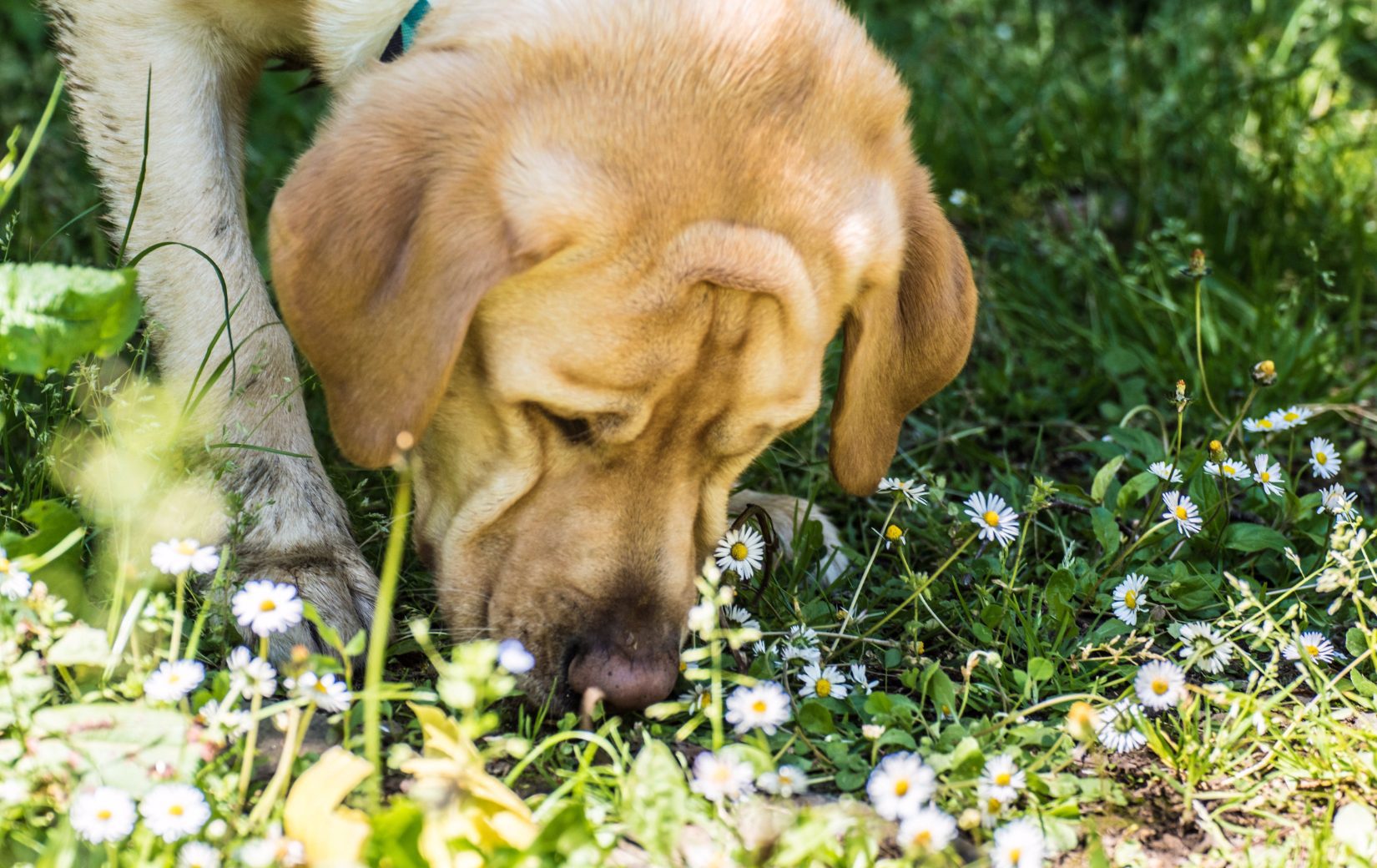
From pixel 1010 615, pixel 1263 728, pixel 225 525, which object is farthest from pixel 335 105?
pixel 1263 728

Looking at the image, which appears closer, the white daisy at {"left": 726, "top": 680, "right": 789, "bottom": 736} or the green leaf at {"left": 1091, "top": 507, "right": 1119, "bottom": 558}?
the white daisy at {"left": 726, "top": 680, "right": 789, "bottom": 736}

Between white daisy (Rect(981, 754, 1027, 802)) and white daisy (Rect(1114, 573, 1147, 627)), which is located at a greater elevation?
white daisy (Rect(981, 754, 1027, 802))

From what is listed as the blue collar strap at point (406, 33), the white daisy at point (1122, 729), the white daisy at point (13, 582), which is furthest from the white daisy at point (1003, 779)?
the blue collar strap at point (406, 33)

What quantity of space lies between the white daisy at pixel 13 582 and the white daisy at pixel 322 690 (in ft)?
1.52

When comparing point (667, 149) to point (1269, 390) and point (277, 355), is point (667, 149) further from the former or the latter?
point (1269, 390)

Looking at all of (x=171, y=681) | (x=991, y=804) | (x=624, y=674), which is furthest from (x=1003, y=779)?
(x=171, y=681)

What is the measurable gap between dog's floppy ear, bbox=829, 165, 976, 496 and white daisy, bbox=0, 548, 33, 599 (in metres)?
1.71

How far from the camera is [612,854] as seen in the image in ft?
6.98

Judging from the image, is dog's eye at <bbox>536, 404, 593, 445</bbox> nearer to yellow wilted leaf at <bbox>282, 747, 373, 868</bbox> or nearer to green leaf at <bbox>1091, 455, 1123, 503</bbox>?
yellow wilted leaf at <bbox>282, 747, 373, 868</bbox>

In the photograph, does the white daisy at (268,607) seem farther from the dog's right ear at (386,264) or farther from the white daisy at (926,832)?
the white daisy at (926,832)

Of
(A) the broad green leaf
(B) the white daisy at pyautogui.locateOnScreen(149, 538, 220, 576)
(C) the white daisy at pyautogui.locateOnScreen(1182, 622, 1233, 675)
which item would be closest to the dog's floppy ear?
(C) the white daisy at pyautogui.locateOnScreen(1182, 622, 1233, 675)

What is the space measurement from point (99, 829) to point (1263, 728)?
1.95m

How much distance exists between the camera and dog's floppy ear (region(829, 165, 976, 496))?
307 centimetres

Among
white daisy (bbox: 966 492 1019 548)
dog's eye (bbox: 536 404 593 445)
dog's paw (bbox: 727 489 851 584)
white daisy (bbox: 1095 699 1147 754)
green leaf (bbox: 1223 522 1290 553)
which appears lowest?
dog's paw (bbox: 727 489 851 584)
